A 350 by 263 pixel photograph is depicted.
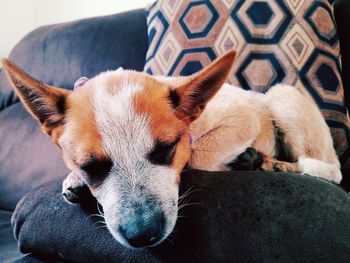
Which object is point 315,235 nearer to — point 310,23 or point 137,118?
point 137,118

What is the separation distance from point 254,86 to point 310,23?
33 centimetres

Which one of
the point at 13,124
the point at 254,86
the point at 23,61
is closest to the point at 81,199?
the point at 254,86

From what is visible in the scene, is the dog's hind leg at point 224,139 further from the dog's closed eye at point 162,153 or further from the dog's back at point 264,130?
the dog's closed eye at point 162,153

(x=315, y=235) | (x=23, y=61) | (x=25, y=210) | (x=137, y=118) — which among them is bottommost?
(x=23, y=61)

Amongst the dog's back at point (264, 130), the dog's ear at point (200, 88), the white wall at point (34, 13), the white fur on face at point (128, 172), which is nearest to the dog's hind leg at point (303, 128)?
→ the dog's back at point (264, 130)

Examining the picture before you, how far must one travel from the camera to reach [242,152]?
1303 mm

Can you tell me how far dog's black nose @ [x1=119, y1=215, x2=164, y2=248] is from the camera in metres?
0.79

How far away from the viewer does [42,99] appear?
3.33 ft

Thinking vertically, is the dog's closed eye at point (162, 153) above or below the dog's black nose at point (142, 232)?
above

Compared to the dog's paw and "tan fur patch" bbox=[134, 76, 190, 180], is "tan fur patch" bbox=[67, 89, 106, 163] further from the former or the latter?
the dog's paw

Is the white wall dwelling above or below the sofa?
below

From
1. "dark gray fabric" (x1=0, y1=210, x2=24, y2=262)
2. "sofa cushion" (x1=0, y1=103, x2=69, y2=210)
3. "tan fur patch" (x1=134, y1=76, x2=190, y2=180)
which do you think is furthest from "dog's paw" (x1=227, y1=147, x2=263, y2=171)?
"sofa cushion" (x1=0, y1=103, x2=69, y2=210)

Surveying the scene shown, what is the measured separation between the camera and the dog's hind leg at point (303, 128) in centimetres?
133

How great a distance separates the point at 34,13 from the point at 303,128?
258 centimetres
